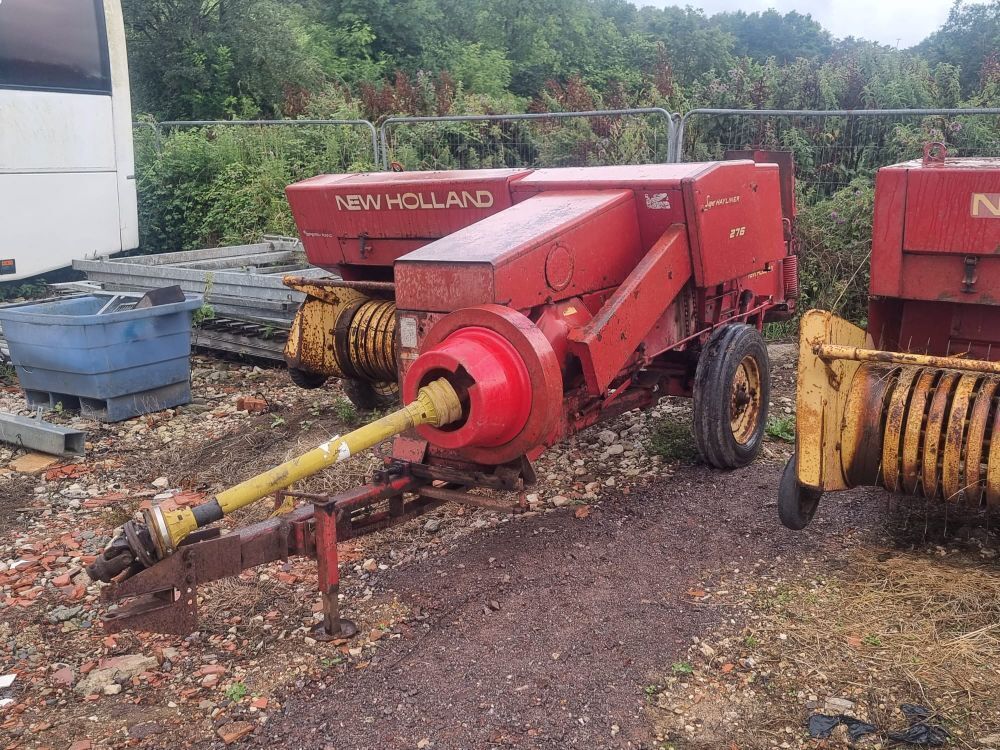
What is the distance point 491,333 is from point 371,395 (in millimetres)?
2594

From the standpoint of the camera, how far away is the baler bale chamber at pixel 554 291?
3.69m

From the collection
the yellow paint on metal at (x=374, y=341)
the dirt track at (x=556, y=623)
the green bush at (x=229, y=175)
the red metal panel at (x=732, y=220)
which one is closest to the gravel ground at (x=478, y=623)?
the dirt track at (x=556, y=623)

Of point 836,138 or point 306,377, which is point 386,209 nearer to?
point 306,377

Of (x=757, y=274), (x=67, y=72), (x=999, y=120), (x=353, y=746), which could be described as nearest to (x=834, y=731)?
(x=353, y=746)

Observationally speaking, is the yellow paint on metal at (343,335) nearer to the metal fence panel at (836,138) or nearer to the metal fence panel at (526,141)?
the metal fence panel at (836,138)

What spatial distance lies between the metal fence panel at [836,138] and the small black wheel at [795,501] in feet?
15.9

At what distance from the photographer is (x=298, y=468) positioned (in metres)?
3.25

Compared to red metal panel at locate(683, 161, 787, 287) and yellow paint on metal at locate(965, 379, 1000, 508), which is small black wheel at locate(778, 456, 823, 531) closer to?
yellow paint on metal at locate(965, 379, 1000, 508)

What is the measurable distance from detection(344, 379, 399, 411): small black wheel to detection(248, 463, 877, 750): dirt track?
181 cm

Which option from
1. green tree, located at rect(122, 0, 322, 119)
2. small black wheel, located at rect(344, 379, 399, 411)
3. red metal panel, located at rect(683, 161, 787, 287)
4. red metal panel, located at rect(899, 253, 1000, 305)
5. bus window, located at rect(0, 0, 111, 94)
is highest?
green tree, located at rect(122, 0, 322, 119)

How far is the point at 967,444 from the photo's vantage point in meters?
3.54

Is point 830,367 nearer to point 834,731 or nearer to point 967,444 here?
point 967,444

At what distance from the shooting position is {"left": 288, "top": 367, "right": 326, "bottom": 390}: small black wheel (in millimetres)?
5824

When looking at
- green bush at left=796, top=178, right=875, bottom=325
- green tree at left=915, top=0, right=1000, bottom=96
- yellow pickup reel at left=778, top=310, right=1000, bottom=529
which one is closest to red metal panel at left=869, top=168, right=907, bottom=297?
yellow pickup reel at left=778, top=310, right=1000, bottom=529
